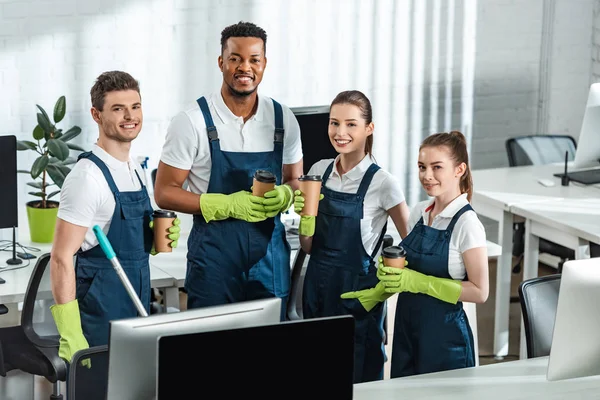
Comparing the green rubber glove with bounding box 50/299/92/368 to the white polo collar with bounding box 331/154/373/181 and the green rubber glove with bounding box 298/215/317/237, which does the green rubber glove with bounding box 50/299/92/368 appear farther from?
the white polo collar with bounding box 331/154/373/181

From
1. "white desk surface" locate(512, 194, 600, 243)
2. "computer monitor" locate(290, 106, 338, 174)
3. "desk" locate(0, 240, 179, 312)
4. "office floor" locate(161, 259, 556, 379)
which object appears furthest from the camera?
"office floor" locate(161, 259, 556, 379)

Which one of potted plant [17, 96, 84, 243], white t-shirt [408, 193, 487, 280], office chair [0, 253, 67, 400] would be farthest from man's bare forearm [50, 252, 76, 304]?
potted plant [17, 96, 84, 243]

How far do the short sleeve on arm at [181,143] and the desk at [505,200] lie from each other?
6.67ft

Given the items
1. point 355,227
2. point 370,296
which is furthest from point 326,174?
point 370,296

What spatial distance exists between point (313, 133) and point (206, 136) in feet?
3.26

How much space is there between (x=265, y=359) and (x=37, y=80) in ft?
10.8

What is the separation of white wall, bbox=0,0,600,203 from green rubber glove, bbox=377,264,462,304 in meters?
2.58

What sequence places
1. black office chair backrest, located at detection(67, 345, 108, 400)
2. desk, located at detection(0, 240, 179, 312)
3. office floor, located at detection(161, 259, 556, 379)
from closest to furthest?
black office chair backrest, located at detection(67, 345, 108, 400)
desk, located at detection(0, 240, 179, 312)
office floor, located at detection(161, 259, 556, 379)

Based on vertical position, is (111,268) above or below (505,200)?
below

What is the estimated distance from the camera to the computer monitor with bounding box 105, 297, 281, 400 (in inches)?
89.8

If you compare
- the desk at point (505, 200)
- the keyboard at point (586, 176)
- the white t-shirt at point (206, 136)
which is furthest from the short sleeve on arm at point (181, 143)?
the keyboard at point (586, 176)

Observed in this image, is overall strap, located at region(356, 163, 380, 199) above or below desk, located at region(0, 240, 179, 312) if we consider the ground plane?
above

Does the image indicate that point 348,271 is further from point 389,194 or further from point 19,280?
point 19,280

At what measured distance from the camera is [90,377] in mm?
2852
